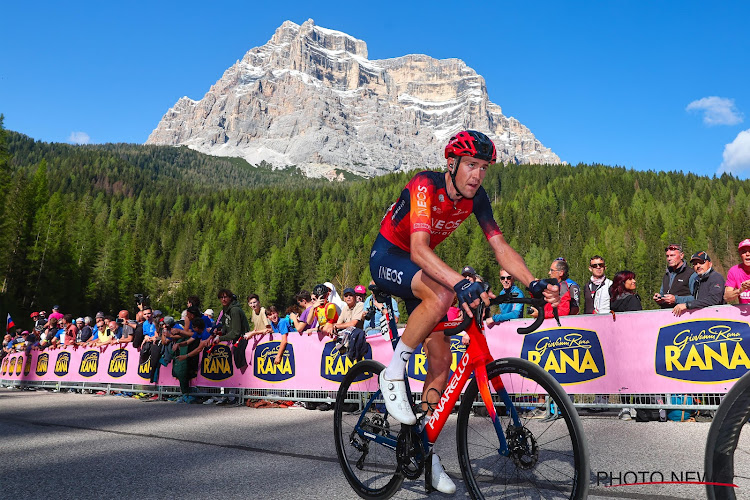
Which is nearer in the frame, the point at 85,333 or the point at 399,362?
the point at 399,362

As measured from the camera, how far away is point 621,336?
7750mm

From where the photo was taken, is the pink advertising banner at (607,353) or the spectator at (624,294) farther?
Answer: the spectator at (624,294)

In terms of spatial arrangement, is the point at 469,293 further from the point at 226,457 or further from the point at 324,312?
the point at 324,312

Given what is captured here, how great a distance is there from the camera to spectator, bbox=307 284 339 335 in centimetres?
1008

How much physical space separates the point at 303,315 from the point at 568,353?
19.0 feet

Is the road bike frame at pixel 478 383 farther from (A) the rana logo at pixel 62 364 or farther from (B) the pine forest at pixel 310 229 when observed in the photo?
(B) the pine forest at pixel 310 229

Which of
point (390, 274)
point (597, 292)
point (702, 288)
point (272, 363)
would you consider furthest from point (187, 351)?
point (702, 288)

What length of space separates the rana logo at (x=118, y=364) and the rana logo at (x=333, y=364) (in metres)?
7.07

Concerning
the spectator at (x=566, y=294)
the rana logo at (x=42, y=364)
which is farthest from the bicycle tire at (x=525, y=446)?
the rana logo at (x=42, y=364)

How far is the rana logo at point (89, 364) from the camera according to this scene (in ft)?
50.0

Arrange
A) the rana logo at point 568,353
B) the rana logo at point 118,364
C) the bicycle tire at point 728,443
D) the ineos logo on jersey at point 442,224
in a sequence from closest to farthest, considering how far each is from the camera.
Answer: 1. the bicycle tire at point 728,443
2. the ineos logo on jersey at point 442,224
3. the rana logo at point 568,353
4. the rana logo at point 118,364

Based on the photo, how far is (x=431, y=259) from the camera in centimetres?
309

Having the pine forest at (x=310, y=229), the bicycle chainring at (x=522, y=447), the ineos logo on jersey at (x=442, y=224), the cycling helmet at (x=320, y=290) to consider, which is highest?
the pine forest at (x=310, y=229)

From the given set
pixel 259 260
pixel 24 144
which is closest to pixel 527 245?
pixel 259 260
